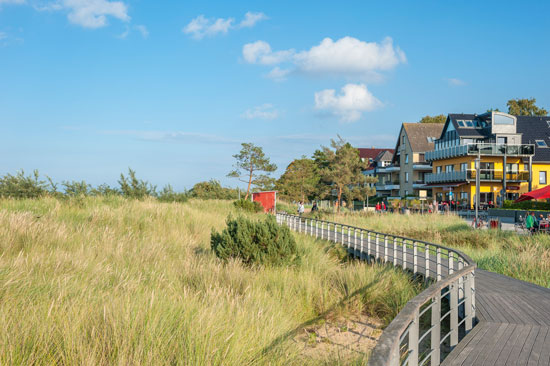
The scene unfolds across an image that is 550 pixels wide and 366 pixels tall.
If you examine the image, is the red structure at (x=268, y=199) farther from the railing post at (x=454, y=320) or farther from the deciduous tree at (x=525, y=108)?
the deciduous tree at (x=525, y=108)

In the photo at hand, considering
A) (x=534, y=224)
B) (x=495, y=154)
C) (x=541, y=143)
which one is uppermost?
(x=541, y=143)

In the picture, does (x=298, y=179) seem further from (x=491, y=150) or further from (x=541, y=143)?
(x=541, y=143)

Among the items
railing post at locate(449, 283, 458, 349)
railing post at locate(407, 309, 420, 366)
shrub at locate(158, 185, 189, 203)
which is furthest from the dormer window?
railing post at locate(407, 309, 420, 366)

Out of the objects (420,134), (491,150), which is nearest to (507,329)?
(491,150)

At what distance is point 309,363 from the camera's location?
5.00m

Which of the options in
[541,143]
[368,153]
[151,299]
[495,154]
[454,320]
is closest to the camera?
[151,299]

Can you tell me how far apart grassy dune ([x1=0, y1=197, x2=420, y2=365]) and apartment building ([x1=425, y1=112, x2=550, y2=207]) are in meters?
45.9

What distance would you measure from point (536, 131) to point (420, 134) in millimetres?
14971

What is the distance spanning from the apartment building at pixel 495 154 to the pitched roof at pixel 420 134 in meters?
7.30

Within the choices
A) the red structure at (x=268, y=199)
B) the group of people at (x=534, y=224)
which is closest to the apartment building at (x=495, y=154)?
the red structure at (x=268, y=199)

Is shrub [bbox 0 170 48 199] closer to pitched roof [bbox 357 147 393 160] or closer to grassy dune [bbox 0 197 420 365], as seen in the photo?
grassy dune [bbox 0 197 420 365]

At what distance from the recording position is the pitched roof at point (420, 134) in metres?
65.4

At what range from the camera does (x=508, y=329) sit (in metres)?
→ 6.27

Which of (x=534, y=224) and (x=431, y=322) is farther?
(x=534, y=224)
